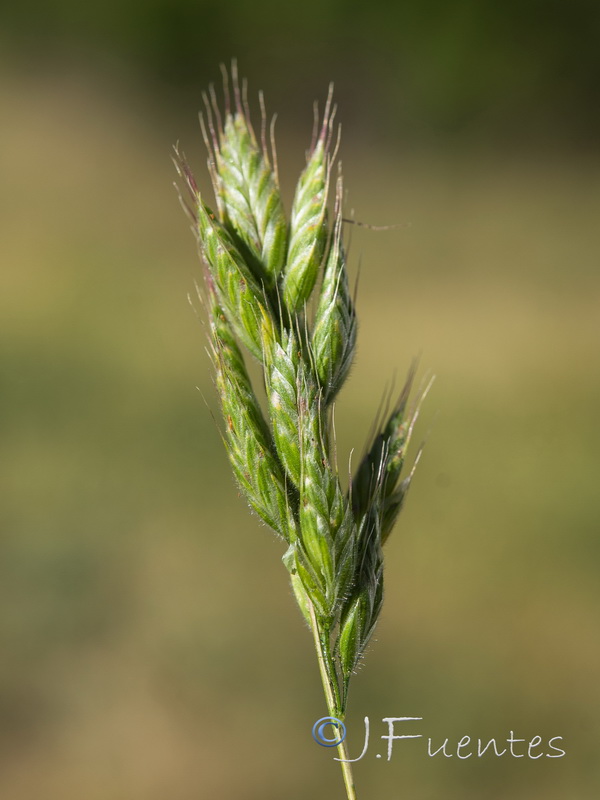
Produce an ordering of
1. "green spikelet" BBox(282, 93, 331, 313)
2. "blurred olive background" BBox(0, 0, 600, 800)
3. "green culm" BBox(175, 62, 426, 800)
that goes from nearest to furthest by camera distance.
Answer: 1. "green culm" BBox(175, 62, 426, 800)
2. "green spikelet" BBox(282, 93, 331, 313)
3. "blurred olive background" BBox(0, 0, 600, 800)

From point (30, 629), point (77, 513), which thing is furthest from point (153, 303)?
point (30, 629)

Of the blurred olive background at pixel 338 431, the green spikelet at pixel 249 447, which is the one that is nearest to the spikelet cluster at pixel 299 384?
the green spikelet at pixel 249 447

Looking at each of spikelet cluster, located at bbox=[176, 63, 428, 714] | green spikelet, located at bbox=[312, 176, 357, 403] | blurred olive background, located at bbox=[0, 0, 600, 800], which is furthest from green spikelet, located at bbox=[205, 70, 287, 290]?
blurred olive background, located at bbox=[0, 0, 600, 800]

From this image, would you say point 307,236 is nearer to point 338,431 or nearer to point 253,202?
point 253,202

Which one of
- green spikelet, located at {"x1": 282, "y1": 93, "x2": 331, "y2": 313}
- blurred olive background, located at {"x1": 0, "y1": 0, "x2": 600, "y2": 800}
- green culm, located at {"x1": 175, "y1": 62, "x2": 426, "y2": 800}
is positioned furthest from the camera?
blurred olive background, located at {"x1": 0, "y1": 0, "x2": 600, "y2": 800}

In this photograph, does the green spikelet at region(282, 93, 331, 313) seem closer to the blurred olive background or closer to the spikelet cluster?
the spikelet cluster

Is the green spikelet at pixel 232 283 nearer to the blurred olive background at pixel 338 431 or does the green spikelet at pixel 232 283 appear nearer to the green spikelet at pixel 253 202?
the green spikelet at pixel 253 202

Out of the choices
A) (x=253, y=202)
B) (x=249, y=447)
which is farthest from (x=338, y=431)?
(x=249, y=447)
